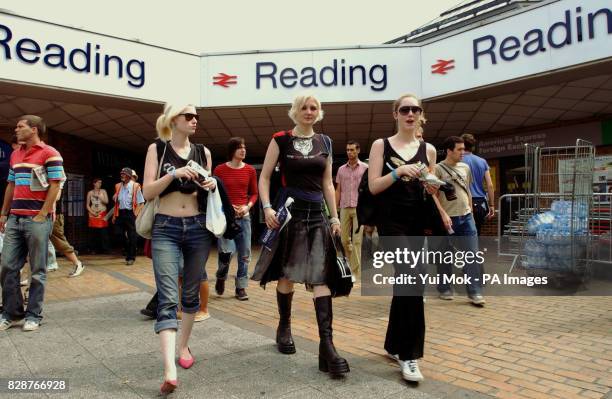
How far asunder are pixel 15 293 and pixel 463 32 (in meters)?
8.45

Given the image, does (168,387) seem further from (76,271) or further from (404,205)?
(76,271)

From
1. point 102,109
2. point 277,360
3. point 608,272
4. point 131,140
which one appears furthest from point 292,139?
point 131,140

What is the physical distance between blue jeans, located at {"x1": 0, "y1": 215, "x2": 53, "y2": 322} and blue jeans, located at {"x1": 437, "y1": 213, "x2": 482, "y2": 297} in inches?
167

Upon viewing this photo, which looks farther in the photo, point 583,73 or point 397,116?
point 583,73

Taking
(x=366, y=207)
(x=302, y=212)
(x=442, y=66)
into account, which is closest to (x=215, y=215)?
(x=302, y=212)

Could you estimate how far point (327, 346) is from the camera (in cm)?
277

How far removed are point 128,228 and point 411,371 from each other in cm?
808

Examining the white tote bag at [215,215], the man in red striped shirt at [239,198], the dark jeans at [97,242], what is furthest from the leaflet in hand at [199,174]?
the dark jeans at [97,242]

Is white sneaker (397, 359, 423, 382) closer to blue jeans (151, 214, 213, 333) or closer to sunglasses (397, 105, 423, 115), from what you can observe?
blue jeans (151, 214, 213, 333)

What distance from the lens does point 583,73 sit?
25.2 ft

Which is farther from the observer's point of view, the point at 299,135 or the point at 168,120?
the point at 299,135

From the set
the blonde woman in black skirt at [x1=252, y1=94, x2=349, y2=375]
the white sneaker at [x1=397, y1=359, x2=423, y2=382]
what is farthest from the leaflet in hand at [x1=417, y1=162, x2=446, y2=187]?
the white sneaker at [x1=397, y1=359, x2=423, y2=382]

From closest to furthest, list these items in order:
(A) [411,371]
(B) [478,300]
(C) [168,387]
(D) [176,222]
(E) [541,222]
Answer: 1. (C) [168,387]
2. (A) [411,371]
3. (D) [176,222]
4. (B) [478,300]
5. (E) [541,222]

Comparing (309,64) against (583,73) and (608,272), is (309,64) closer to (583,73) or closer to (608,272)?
(583,73)
